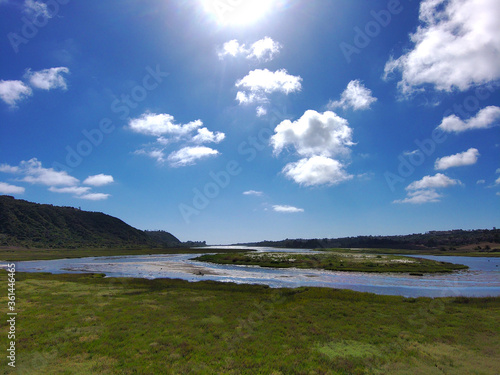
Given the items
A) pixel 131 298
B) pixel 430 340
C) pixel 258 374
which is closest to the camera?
pixel 258 374

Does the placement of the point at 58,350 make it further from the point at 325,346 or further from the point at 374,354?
the point at 374,354

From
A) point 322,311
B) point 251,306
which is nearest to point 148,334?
point 251,306

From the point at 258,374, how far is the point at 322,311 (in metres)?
15.6

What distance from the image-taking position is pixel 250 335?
20.6 meters

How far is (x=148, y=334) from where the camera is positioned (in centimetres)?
2038

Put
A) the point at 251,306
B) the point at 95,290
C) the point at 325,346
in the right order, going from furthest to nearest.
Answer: the point at 95,290, the point at 251,306, the point at 325,346

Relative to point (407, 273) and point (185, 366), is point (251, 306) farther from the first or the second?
point (407, 273)

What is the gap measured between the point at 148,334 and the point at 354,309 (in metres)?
21.3

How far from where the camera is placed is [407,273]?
71125mm

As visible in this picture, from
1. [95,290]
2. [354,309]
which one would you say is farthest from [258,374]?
[95,290]

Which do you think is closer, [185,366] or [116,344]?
[185,366]

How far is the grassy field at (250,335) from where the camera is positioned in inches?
617

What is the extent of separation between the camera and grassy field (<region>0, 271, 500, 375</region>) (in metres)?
15.7

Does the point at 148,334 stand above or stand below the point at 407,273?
above
